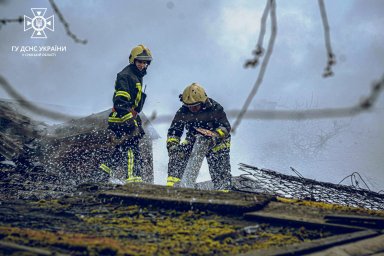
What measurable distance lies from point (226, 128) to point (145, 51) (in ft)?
6.45

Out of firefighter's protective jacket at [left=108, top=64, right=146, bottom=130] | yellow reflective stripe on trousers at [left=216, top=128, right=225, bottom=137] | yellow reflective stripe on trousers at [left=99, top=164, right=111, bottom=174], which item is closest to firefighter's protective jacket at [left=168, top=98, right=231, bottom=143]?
yellow reflective stripe on trousers at [left=216, top=128, right=225, bottom=137]

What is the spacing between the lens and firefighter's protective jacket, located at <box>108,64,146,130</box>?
7.30 metres

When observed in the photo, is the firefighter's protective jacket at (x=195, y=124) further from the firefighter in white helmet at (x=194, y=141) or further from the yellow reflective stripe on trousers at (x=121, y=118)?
the yellow reflective stripe on trousers at (x=121, y=118)

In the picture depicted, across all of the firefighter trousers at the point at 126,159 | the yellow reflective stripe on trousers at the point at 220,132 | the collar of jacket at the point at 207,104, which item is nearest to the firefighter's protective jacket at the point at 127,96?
the firefighter trousers at the point at 126,159

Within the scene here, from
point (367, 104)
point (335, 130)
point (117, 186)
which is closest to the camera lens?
point (367, 104)

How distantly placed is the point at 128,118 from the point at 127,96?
1.22 feet

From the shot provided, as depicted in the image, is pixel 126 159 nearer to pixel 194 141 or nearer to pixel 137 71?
pixel 194 141

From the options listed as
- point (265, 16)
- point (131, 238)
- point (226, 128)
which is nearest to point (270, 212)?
point (131, 238)

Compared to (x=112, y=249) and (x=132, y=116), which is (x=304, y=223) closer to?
(x=112, y=249)

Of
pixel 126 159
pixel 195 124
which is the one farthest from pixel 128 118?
pixel 195 124

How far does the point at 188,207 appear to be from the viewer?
12.7 feet

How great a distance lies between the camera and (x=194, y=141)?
7.32 m

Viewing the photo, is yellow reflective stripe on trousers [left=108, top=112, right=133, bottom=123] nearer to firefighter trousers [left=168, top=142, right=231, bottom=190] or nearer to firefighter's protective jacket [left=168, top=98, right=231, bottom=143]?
firefighter's protective jacket [left=168, top=98, right=231, bottom=143]

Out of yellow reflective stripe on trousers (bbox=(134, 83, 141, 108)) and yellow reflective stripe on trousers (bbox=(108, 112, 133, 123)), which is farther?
yellow reflective stripe on trousers (bbox=(134, 83, 141, 108))
